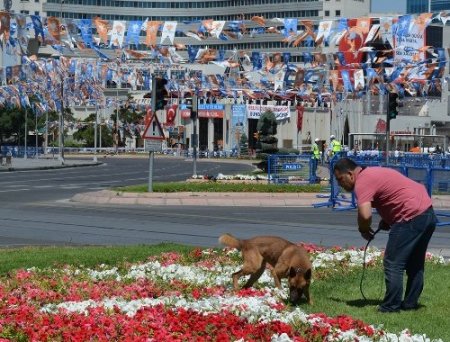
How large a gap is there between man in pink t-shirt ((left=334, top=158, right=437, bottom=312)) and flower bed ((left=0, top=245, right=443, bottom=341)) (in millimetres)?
1004

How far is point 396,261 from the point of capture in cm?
931

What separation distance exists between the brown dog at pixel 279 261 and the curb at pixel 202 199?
1999 cm

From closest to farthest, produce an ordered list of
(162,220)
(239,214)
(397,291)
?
1. (397,291)
2. (162,220)
3. (239,214)

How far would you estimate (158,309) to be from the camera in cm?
875

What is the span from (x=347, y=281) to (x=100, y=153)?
104005 millimetres

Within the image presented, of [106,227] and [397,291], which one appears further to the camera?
[106,227]

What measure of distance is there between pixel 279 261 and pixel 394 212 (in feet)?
4.19

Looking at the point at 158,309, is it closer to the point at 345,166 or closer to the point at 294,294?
the point at 294,294

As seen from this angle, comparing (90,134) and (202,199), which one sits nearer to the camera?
(202,199)

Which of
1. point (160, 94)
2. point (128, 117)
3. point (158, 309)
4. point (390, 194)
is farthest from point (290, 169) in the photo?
point (128, 117)

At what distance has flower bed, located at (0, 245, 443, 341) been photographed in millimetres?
7672

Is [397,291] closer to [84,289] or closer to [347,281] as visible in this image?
[347,281]

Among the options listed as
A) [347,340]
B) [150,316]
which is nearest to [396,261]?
[347,340]

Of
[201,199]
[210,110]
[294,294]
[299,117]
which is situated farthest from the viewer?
[210,110]
